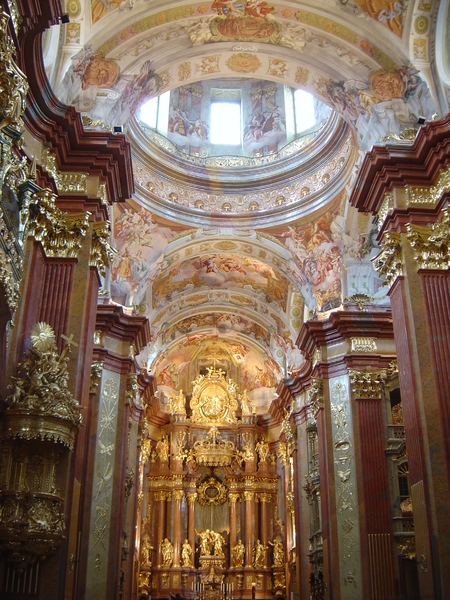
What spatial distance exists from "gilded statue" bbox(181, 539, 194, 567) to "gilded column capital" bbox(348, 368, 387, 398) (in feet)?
40.1

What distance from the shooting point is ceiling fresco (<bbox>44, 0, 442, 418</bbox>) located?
1290 cm

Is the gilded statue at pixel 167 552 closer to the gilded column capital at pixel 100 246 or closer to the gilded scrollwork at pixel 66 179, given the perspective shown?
the gilded column capital at pixel 100 246

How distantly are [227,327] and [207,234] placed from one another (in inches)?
274

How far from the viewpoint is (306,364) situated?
67.4ft

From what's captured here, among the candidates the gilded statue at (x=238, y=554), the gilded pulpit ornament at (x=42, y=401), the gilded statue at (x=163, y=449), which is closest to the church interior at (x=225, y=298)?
the gilded pulpit ornament at (x=42, y=401)

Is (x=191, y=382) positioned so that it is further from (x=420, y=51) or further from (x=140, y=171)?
(x=420, y=51)

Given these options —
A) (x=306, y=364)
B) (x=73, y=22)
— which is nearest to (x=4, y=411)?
(x=73, y=22)

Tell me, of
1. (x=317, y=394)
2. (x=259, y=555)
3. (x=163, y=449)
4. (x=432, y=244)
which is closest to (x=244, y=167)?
(x=317, y=394)

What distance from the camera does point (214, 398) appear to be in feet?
95.6

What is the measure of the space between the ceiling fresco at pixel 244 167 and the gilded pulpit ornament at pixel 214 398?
0.69m

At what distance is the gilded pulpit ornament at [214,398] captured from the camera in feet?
94.7

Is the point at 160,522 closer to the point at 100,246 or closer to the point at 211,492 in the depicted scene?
the point at 211,492

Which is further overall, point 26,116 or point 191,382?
point 191,382

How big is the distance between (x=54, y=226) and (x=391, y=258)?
5.54 meters
